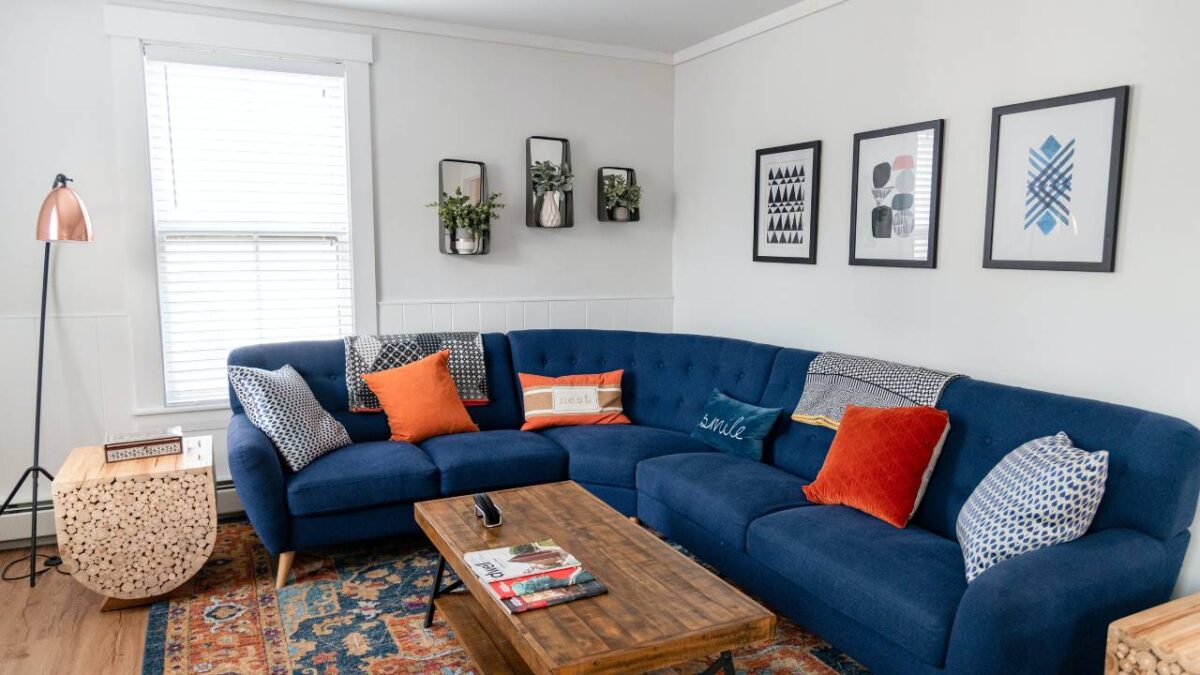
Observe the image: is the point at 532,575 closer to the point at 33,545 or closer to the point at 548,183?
the point at 33,545

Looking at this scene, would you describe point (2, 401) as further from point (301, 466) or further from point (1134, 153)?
point (1134, 153)

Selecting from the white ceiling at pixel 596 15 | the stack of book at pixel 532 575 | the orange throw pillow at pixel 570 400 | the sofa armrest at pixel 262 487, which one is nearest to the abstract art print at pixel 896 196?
the white ceiling at pixel 596 15

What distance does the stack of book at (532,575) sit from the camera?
1.99 meters

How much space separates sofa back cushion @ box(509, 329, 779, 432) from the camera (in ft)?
12.4

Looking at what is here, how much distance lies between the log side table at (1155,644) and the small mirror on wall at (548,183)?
3085mm

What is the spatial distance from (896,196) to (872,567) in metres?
1.67

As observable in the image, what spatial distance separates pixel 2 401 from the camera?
3.34 m

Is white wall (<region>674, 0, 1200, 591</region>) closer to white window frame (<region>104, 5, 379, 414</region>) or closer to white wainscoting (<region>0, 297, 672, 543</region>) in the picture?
white window frame (<region>104, 5, 379, 414</region>)

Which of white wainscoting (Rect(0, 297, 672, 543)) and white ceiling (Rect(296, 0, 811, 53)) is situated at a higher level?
white ceiling (Rect(296, 0, 811, 53))

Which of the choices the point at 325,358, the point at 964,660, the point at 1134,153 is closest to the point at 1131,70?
the point at 1134,153

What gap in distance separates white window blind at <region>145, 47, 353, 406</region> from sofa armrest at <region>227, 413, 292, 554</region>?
0.90 m

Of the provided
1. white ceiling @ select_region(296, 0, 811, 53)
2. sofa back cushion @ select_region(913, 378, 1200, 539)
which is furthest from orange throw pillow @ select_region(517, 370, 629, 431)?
white ceiling @ select_region(296, 0, 811, 53)

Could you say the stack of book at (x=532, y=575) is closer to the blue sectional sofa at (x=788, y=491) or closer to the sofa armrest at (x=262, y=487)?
the blue sectional sofa at (x=788, y=491)

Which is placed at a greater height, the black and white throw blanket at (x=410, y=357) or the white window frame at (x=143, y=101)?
the white window frame at (x=143, y=101)
